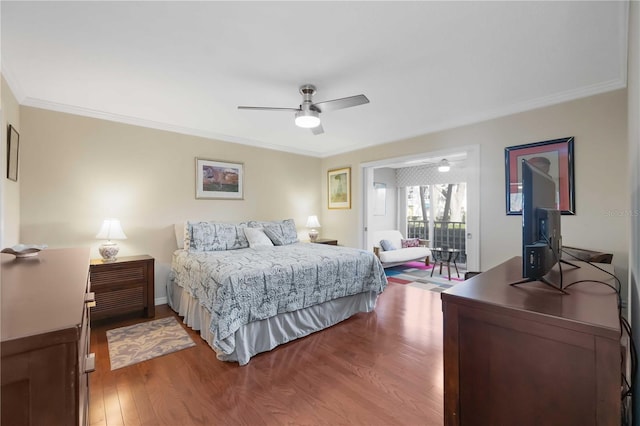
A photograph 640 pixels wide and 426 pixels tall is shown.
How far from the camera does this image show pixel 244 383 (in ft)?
6.71

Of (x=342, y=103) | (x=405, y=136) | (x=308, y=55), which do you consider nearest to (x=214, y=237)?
(x=342, y=103)

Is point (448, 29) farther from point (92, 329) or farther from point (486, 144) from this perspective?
point (92, 329)

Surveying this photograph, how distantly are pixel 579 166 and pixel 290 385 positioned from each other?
345cm

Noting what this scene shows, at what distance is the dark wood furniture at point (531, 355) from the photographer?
2.72 feet

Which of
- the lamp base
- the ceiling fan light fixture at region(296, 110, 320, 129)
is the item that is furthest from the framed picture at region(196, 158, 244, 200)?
the ceiling fan light fixture at region(296, 110, 320, 129)

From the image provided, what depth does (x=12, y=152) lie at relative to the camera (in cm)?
257

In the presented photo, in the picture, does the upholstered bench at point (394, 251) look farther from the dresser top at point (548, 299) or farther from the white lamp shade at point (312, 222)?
the dresser top at point (548, 299)

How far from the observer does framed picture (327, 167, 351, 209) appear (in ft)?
17.1

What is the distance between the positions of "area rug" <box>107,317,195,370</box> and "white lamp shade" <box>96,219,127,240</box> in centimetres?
101

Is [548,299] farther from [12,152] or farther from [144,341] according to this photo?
[12,152]

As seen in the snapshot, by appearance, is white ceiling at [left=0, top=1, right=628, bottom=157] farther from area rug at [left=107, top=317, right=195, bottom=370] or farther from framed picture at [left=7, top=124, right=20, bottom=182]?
area rug at [left=107, top=317, right=195, bottom=370]

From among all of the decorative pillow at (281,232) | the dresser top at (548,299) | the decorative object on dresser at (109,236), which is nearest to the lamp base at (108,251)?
the decorative object on dresser at (109,236)

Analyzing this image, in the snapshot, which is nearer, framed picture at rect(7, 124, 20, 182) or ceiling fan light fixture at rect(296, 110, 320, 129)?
framed picture at rect(7, 124, 20, 182)

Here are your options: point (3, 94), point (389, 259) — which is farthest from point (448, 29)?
point (389, 259)
